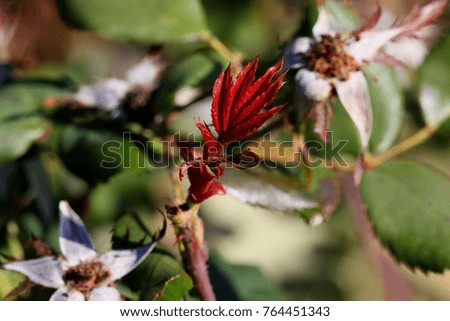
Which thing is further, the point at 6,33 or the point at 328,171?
the point at 6,33

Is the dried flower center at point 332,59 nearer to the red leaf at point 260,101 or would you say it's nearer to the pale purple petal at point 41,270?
the red leaf at point 260,101

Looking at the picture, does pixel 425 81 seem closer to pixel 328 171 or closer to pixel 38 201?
pixel 328 171

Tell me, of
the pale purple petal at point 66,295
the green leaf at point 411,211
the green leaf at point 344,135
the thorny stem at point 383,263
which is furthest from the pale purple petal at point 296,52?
the thorny stem at point 383,263

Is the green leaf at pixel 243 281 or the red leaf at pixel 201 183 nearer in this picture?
the red leaf at pixel 201 183

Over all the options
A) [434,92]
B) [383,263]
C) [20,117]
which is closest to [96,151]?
[20,117]

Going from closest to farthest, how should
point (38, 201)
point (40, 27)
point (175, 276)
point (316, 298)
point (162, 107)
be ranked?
point (175, 276), point (162, 107), point (38, 201), point (316, 298), point (40, 27)
